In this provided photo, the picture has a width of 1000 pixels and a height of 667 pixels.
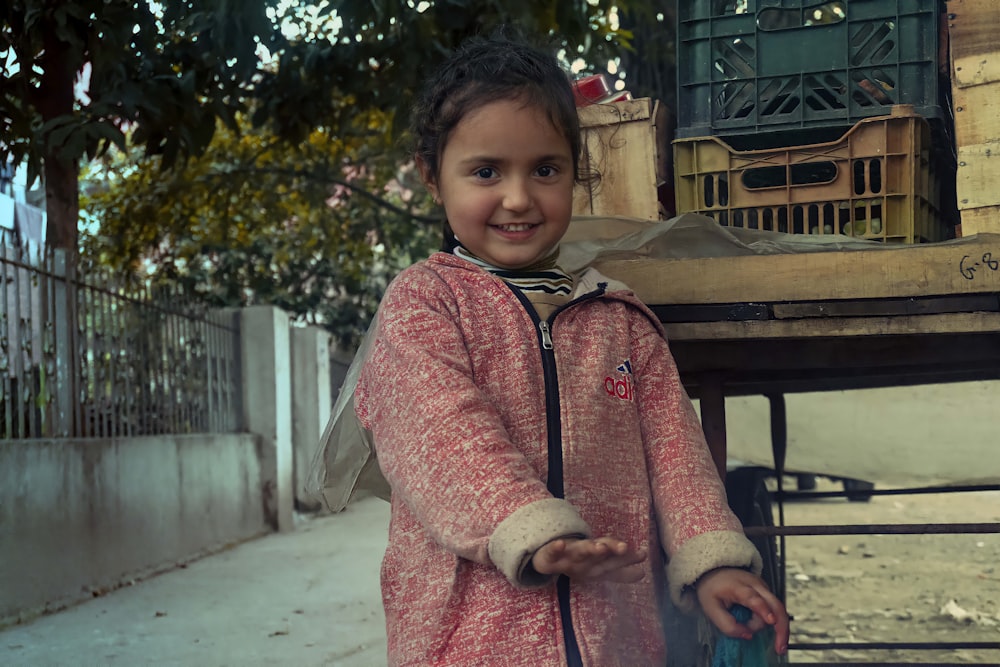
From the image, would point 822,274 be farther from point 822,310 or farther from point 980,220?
point 980,220

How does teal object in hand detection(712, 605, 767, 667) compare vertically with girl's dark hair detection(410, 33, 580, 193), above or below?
below

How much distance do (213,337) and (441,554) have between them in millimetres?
7505

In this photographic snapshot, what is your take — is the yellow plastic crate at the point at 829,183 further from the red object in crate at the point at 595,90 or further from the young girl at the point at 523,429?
the young girl at the point at 523,429

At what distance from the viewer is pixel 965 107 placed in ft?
7.80

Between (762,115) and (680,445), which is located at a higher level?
(762,115)

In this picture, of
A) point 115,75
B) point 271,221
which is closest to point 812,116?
point 115,75

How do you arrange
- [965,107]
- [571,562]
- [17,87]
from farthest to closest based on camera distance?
[17,87], [965,107], [571,562]

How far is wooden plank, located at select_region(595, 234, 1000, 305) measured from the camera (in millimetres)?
2086

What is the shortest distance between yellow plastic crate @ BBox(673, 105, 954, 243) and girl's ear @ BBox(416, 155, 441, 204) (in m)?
0.84

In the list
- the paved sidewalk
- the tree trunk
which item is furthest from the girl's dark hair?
the tree trunk

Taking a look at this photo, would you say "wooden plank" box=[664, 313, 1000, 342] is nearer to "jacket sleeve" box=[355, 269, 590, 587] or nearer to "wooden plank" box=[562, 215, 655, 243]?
"wooden plank" box=[562, 215, 655, 243]

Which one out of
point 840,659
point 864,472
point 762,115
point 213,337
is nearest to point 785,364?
point 762,115

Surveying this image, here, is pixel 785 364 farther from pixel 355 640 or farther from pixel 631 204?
pixel 355 640

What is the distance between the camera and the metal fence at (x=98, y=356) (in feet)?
18.8
